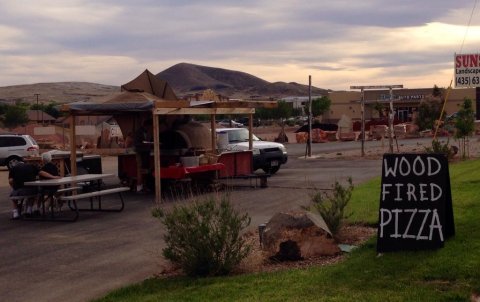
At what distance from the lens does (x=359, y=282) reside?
278 inches

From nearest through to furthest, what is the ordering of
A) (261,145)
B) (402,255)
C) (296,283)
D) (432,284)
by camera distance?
(432,284) → (296,283) → (402,255) → (261,145)

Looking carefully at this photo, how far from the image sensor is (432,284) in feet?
22.4

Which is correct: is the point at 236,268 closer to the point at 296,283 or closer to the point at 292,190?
the point at 296,283

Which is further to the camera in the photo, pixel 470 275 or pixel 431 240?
pixel 431 240

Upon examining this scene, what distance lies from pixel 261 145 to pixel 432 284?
17443mm

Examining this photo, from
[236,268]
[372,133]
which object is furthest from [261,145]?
[372,133]

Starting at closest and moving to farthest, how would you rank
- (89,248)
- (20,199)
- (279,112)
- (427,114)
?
1. (89,248)
2. (20,199)
3. (427,114)
4. (279,112)

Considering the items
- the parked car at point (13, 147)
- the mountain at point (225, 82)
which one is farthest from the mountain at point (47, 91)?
the parked car at point (13, 147)

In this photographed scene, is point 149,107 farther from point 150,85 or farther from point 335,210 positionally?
point 335,210

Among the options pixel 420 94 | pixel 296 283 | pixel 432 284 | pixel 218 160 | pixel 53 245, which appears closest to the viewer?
pixel 432 284

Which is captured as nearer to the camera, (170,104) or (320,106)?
(170,104)

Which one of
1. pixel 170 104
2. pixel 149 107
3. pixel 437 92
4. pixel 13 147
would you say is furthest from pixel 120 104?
pixel 437 92

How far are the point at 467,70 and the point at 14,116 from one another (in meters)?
59.6

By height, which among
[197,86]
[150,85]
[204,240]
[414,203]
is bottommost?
[204,240]
